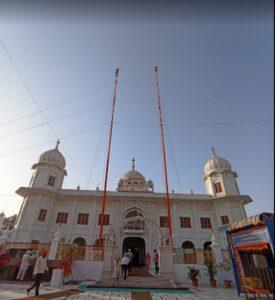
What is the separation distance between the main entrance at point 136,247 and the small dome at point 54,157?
12399 millimetres

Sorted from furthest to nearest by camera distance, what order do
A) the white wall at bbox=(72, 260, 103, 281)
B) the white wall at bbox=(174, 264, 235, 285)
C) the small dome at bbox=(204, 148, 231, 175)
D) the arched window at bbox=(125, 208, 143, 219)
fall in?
the small dome at bbox=(204, 148, 231, 175)
the arched window at bbox=(125, 208, 143, 219)
the white wall at bbox=(72, 260, 103, 281)
the white wall at bbox=(174, 264, 235, 285)

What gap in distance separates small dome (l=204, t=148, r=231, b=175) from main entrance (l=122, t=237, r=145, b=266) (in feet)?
40.5

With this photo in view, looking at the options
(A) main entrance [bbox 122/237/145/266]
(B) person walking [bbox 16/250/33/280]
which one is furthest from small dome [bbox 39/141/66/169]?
(B) person walking [bbox 16/250/33/280]

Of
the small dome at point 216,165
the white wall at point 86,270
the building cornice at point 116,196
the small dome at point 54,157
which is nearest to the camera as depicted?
the white wall at point 86,270

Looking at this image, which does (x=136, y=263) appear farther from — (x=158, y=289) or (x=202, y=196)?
(x=158, y=289)

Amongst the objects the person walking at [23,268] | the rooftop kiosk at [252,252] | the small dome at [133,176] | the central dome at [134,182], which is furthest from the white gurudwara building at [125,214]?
the rooftop kiosk at [252,252]

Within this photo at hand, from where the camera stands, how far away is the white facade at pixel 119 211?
1980 cm

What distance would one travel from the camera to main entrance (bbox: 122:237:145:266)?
21234 mm

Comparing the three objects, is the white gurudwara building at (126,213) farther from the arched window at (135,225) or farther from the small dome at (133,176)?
the small dome at (133,176)

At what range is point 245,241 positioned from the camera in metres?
7.11

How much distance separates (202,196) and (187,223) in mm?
4059

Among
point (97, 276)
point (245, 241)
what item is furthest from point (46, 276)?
point (245, 241)

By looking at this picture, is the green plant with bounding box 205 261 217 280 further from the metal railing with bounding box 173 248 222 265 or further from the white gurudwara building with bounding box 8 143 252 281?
the white gurudwara building with bounding box 8 143 252 281

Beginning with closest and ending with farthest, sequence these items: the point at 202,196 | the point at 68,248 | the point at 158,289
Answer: the point at 158,289 < the point at 68,248 < the point at 202,196
